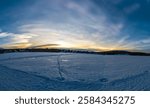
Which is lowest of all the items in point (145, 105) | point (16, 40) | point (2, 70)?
point (145, 105)

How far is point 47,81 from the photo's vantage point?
3.35m

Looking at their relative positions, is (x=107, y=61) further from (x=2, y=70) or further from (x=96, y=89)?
(x=2, y=70)

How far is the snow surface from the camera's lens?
3.27 metres

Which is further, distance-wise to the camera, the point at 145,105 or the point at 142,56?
the point at 142,56

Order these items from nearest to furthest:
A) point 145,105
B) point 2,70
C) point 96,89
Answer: point 145,105 → point 96,89 → point 2,70

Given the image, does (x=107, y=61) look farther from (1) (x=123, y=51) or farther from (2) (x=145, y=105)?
(2) (x=145, y=105)

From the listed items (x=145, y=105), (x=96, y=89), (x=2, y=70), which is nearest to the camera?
(x=145, y=105)

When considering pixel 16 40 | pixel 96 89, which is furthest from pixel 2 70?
pixel 96 89

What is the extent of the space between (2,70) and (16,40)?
366 millimetres

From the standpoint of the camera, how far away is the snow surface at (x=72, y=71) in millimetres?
3270

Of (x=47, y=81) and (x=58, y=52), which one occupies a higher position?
(x=58, y=52)

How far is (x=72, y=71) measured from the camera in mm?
3531

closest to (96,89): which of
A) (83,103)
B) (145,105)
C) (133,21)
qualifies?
(83,103)

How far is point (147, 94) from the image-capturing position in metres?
3.08
